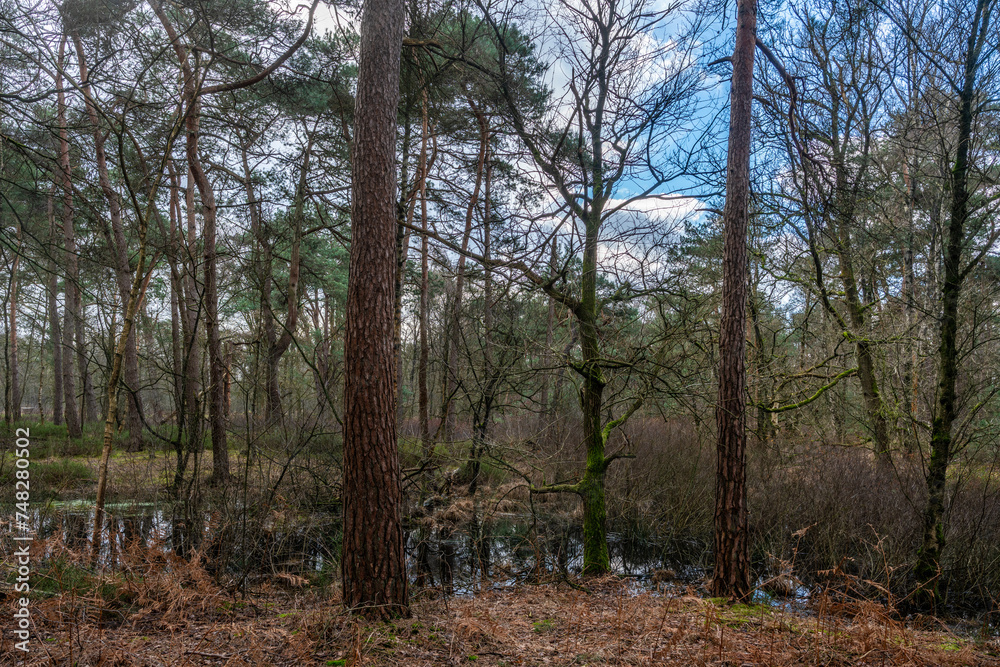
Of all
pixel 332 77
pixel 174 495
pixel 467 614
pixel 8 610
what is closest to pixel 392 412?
pixel 467 614

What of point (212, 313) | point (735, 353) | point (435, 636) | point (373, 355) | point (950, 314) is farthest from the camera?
point (212, 313)

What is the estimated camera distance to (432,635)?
4297mm

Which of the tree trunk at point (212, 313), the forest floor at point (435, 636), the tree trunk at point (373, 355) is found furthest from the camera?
the tree trunk at point (212, 313)

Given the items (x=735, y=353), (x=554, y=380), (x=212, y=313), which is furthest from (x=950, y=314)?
(x=212, y=313)

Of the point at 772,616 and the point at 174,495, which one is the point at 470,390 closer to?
the point at 174,495

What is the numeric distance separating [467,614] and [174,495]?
4.89 meters

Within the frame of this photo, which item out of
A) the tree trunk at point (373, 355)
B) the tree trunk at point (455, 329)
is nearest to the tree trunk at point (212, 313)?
the tree trunk at point (455, 329)

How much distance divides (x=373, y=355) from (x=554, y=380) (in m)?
5.76

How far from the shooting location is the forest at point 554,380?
4551 mm

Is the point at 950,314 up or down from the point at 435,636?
up

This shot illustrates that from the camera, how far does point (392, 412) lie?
188 inches

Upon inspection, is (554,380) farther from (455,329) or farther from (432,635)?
(432,635)

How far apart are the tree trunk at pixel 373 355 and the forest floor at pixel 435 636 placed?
0.39 m

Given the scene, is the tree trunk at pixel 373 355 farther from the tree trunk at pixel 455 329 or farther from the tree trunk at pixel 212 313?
the tree trunk at pixel 212 313
